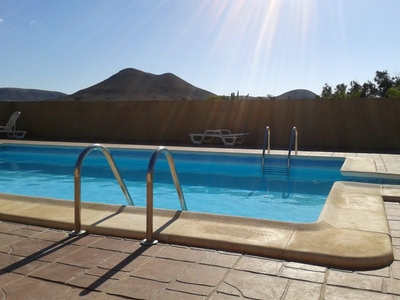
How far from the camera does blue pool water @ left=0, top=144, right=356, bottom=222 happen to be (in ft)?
20.1

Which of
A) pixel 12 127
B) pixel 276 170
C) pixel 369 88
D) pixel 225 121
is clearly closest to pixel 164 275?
pixel 276 170

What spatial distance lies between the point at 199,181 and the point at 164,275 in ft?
18.8

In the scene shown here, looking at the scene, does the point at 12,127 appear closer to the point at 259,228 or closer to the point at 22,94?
the point at 259,228

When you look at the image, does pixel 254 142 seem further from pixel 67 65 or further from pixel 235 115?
pixel 67 65

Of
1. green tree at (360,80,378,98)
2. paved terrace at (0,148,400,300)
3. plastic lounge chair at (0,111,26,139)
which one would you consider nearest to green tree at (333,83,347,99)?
green tree at (360,80,378,98)

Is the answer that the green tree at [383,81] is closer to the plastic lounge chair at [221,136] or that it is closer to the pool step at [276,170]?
the plastic lounge chair at [221,136]

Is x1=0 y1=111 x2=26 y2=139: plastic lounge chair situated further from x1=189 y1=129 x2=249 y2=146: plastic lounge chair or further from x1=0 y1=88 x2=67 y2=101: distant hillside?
x1=0 y1=88 x2=67 y2=101: distant hillside

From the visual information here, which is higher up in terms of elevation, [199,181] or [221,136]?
[221,136]

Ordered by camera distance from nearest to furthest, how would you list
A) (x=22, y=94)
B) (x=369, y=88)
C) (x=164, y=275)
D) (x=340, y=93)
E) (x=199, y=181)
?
1. (x=164, y=275)
2. (x=199, y=181)
3. (x=340, y=93)
4. (x=369, y=88)
5. (x=22, y=94)

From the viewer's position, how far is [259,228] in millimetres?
3125

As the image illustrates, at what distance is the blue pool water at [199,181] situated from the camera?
6113mm

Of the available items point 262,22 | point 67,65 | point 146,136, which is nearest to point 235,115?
point 146,136

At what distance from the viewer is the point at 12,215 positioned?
3.53m

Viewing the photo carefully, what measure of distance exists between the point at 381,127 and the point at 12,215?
35.1 feet
